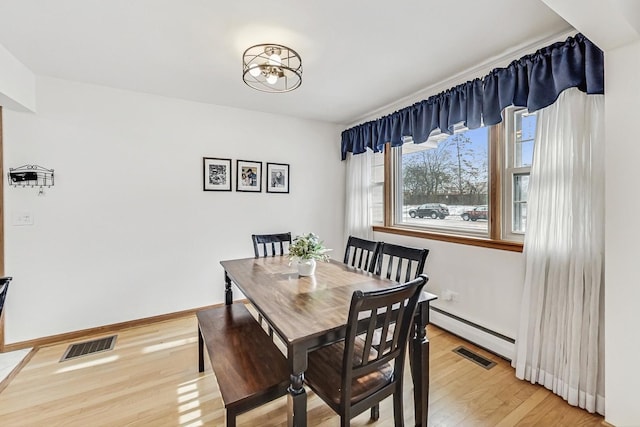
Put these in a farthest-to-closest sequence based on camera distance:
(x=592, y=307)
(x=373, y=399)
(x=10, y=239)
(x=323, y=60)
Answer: (x=10, y=239) → (x=323, y=60) → (x=592, y=307) → (x=373, y=399)

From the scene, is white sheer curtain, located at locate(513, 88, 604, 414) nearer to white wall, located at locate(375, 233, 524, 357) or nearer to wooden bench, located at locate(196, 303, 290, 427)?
white wall, located at locate(375, 233, 524, 357)

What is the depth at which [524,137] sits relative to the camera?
2252 mm

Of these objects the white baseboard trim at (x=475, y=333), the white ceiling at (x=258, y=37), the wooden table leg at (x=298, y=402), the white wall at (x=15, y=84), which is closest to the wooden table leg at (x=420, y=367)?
the wooden table leg at (x=298, y=402)

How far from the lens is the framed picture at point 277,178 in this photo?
363cm

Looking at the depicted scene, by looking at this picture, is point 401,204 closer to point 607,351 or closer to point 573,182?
point 573,182

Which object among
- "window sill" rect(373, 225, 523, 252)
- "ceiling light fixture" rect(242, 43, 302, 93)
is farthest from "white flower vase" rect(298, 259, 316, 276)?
"window sill" rect(373, 225, 523, 252)

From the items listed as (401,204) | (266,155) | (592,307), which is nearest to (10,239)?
(266,155)

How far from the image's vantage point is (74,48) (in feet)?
6.86

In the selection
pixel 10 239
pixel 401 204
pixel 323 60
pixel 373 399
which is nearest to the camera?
pixel 373 399

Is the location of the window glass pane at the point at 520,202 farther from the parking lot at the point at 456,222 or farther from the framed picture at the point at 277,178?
the framed picture at the point at 277,178

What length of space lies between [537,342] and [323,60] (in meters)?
2.58

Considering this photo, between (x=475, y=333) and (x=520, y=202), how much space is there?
3.88ft

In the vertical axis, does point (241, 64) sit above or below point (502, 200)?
above

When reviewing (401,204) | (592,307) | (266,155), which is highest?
(266,155)
